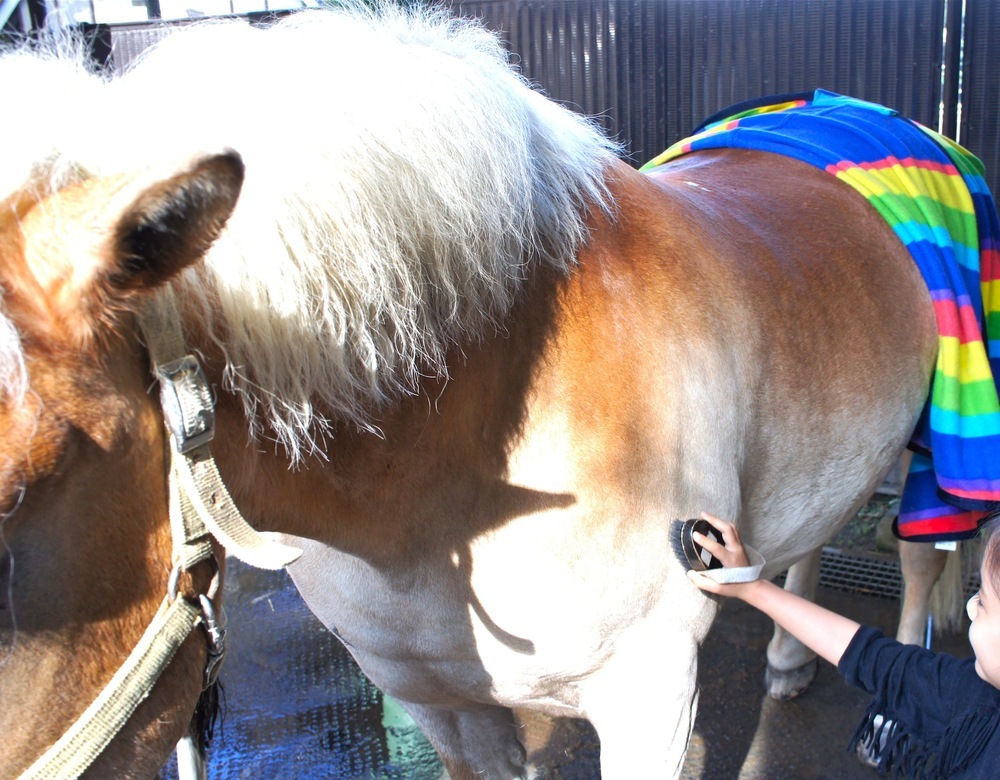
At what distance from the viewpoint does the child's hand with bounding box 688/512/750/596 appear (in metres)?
1.26

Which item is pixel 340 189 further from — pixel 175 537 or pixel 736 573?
pixel 736 573

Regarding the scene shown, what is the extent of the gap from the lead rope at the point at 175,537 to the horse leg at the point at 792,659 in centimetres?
210

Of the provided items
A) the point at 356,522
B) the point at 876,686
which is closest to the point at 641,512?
the point at 356,522

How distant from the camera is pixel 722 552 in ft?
4.20

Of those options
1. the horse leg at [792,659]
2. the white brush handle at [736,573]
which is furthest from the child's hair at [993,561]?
the horse leg at [792,659]

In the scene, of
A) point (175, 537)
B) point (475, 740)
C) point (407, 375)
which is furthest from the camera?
point (475, 740)

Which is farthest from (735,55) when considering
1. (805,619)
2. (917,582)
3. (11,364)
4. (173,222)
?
(11,364)

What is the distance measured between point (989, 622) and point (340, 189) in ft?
3.48

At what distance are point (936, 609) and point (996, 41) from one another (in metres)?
2.34

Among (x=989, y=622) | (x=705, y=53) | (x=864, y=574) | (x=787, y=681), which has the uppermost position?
(x=705, y=53)

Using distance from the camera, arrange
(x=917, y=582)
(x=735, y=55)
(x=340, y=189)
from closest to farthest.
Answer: (x=340, y=189)
(x=917, y=582)
(x=735, y=55)

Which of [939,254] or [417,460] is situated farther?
[939,254]

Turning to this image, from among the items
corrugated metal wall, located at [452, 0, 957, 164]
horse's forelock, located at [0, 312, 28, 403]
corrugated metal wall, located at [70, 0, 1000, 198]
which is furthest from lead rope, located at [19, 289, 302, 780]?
corrugated metal wall, located at [452, 0, 957, 164]

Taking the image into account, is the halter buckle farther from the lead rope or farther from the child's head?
the child's head
